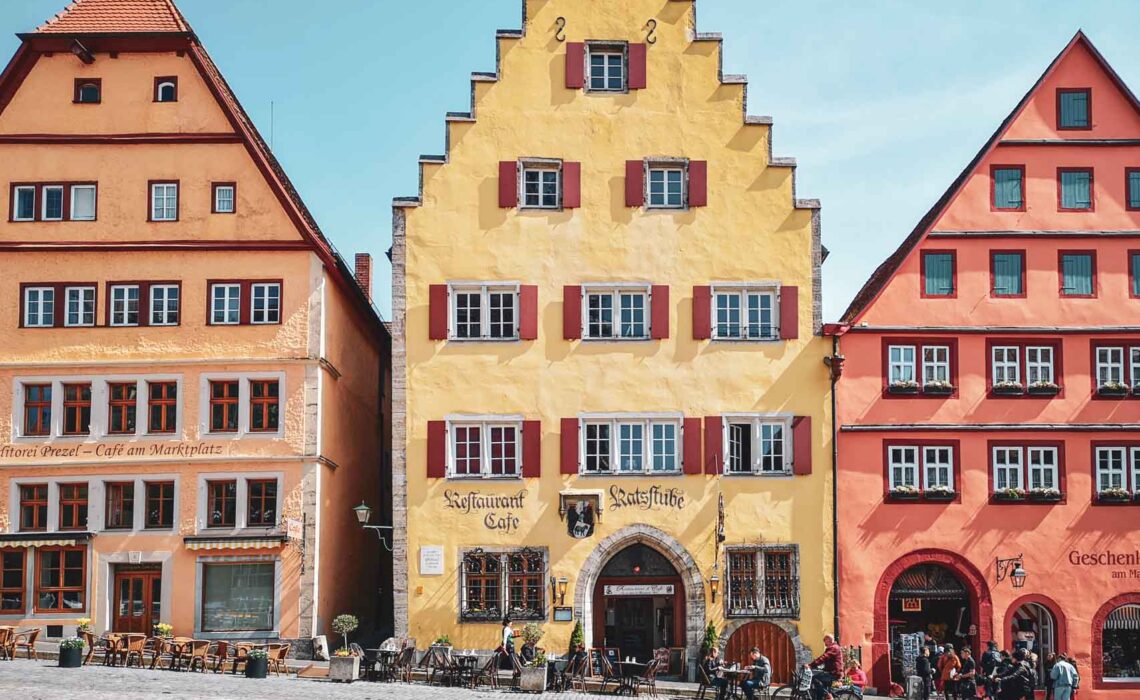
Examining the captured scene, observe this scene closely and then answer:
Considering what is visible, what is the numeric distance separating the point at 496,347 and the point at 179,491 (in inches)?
332

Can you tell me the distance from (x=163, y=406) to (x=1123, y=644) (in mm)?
24501

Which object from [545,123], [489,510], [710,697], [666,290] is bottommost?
[710,697]

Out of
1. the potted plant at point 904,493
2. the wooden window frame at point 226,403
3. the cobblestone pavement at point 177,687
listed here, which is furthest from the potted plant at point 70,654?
the potted plant at point 904,493

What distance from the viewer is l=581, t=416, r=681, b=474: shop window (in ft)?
129

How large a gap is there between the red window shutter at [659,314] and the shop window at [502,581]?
618cm

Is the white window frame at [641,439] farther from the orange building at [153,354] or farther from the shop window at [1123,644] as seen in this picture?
the shop window at [1123,644]

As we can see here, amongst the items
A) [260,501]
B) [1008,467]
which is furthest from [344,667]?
[1008,467]

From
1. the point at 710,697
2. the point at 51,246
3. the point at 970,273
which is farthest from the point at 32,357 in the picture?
the point at 970,273

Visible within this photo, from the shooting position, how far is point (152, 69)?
3978 cm

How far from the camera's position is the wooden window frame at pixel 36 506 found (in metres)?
A: 38.6

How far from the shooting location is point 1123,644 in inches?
1559

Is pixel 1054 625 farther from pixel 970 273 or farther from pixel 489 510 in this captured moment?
pixel 489 510

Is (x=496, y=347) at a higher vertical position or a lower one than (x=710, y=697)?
higher

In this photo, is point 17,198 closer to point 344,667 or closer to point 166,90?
point 166,90
